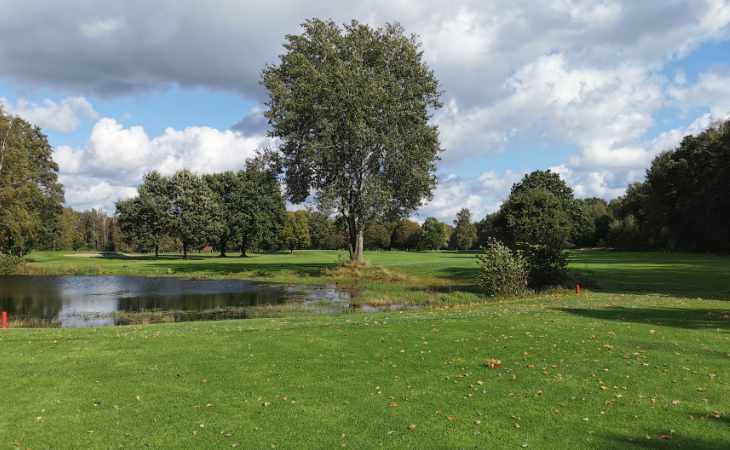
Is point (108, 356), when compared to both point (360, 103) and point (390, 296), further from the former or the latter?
point (360, 103)

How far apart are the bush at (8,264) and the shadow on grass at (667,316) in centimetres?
5418

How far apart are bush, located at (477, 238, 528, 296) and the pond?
316 inches

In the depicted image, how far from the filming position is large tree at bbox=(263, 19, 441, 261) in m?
42.7

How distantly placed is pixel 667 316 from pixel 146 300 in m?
29.1

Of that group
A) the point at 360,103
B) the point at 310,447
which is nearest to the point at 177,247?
the point at 360,103

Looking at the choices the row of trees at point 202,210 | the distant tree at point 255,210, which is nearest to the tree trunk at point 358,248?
the row of trees at point 202,210

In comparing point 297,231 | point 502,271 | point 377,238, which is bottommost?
point 502,271

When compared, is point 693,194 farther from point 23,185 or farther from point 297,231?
point 297,231

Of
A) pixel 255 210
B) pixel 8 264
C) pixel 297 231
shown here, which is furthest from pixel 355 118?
pixel 297 231

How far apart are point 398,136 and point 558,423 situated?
124 feet

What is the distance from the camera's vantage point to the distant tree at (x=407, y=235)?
149 metres

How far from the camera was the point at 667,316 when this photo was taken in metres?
17.4

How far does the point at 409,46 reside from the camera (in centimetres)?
4544

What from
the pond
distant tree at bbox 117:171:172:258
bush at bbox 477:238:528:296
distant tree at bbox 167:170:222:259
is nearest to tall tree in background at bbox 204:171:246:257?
distant tree at bbox 167:170:222:259
